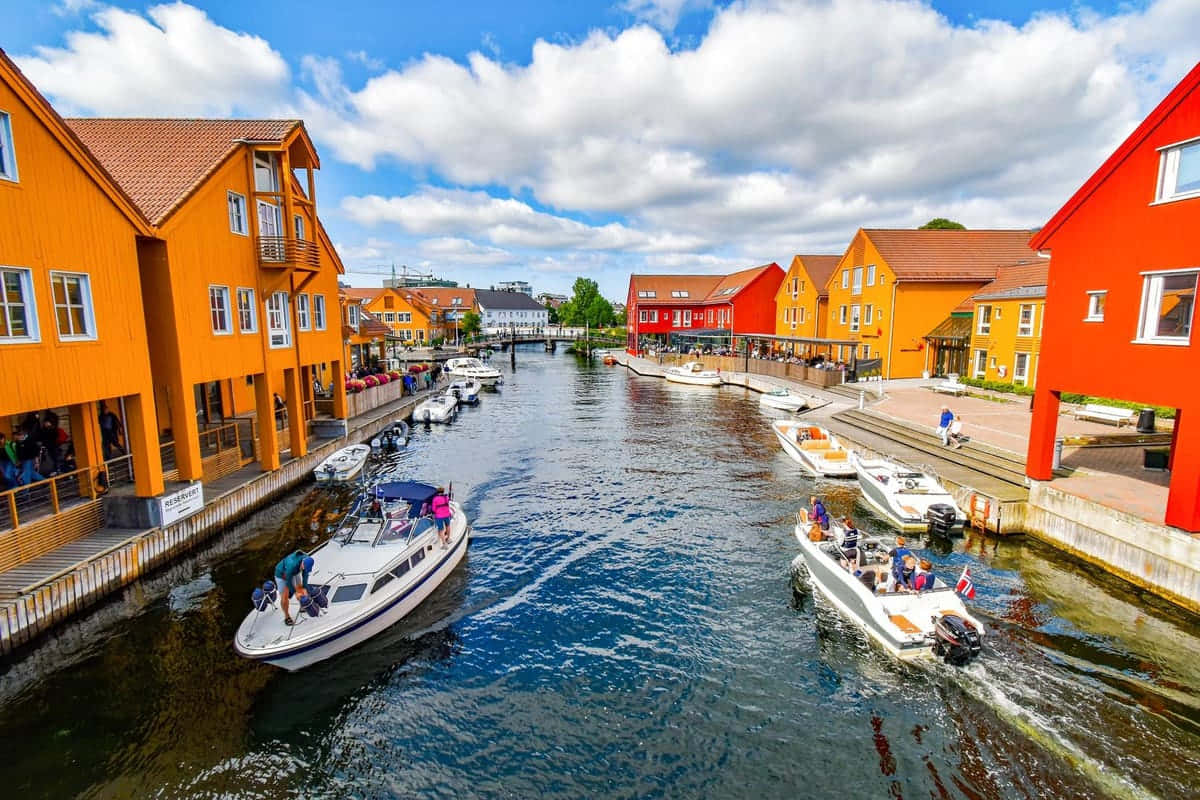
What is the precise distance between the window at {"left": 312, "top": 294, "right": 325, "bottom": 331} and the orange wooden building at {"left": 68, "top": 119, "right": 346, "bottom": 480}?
11 cm

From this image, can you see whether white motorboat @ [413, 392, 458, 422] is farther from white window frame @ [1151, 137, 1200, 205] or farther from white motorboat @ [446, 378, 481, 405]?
white window frame @ [1151, 137, 1200, 205]

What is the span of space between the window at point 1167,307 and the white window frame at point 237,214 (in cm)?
2765

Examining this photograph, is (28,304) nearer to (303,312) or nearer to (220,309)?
(220,309)

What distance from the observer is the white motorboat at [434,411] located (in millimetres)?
37469

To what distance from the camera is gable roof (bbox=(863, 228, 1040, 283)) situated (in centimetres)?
4147

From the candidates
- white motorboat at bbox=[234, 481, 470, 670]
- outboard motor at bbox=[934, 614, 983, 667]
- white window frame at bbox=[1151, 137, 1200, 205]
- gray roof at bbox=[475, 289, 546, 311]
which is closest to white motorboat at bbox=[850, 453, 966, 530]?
outboard motor at bbox=[934, 614, 983, 667]

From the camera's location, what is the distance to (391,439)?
103ft

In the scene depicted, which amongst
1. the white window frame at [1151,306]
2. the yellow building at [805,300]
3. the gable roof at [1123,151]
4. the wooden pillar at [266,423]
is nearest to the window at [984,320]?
the yellow building at [805,300]

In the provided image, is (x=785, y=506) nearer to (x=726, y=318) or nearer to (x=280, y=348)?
(x=280, y=348)

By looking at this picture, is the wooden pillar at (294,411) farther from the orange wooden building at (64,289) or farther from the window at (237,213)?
the orange wooden building at (64,289)

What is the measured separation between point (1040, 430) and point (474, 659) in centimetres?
1778

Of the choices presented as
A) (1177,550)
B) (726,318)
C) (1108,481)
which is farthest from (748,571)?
(726,318)

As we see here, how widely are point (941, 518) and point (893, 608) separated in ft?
22.8

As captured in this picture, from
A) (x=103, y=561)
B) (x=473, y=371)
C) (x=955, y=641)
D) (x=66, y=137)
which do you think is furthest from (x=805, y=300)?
(x=103, y=561)
